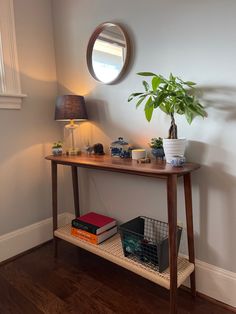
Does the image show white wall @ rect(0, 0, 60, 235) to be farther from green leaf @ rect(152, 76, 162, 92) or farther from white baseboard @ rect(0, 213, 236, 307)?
green leaf @ rect(152, 76, 162, 92)

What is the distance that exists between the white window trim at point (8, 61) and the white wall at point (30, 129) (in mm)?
48

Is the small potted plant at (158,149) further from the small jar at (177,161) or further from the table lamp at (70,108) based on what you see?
the table lamp at (70,108)

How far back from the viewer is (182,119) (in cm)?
146

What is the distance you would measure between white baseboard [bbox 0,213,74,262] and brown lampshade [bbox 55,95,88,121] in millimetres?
988

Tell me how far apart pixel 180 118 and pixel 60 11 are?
1.42 m

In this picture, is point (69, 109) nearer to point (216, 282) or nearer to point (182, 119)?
point (182, 119)

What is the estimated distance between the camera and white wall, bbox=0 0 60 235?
1.92 meters

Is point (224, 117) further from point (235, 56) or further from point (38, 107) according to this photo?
point (38, 107)

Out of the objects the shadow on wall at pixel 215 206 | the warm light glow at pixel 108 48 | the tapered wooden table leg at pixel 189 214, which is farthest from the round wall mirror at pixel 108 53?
the tapered wooden table leg at pixel 189 214

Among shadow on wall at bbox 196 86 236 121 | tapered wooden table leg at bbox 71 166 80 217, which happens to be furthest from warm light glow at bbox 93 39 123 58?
tapered wooden table leg at bbox 71 166 80 217

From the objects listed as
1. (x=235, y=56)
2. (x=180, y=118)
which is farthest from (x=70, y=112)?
(x=235, y=56)

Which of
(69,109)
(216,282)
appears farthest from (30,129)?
(216,282)

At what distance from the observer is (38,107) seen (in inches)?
82.0

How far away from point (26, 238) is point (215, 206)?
5.04ft
